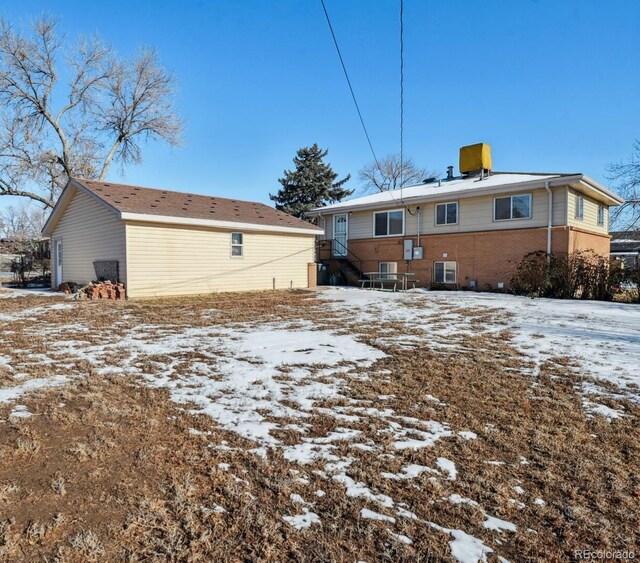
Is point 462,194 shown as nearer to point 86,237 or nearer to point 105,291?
point 105,291

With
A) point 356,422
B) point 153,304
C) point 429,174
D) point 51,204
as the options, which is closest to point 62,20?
point 51,204

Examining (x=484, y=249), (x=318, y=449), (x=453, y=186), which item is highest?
(x=453, y=186)

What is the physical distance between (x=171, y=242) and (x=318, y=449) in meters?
11.9

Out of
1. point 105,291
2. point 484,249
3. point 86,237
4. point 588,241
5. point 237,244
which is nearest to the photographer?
point 105,291

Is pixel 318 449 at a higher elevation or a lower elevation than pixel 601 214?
lower

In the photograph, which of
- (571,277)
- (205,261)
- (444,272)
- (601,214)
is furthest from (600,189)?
(205,261)

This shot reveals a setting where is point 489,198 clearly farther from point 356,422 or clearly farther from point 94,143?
point 94,143

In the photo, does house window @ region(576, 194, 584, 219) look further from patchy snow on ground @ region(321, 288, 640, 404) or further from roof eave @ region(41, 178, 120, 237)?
roof eave @ region(41, 178, 120, 237)

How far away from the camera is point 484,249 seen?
16.1 meters

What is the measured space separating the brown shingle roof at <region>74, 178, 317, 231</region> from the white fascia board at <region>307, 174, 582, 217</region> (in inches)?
124

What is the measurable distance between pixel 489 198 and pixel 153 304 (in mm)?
13079

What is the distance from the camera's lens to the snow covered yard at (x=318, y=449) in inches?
75.6

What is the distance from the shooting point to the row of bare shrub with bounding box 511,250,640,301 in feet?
41.0

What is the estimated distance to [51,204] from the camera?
24828 mm
